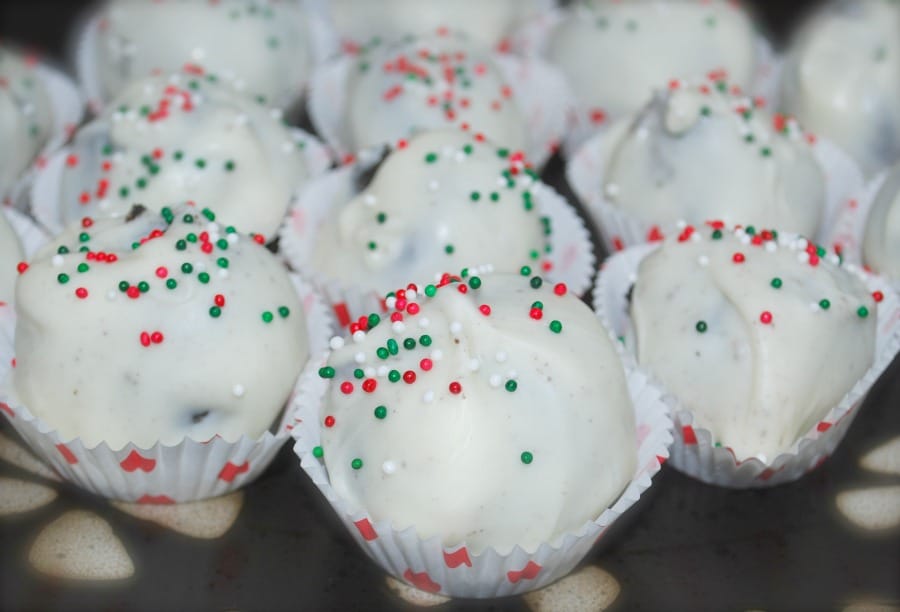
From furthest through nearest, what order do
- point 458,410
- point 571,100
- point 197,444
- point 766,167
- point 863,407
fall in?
point 571,100
point 766,167
point 863,407
point 197,444
point 458,410

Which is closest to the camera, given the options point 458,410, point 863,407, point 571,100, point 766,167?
point 458,410

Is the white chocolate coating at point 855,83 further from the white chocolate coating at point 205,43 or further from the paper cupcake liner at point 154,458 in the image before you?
the paper cupcake liner at point 154,458

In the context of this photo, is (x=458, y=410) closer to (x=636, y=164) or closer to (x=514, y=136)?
(x=636, y=164)

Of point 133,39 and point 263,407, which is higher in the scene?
point 133,39

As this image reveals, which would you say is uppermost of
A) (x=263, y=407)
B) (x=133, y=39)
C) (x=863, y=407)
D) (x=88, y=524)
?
(x=133, y=39)

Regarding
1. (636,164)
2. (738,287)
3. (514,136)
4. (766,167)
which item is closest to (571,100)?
(514,136)

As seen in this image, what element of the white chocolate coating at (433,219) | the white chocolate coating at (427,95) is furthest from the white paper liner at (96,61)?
the white chocolate coating at (433,219)
